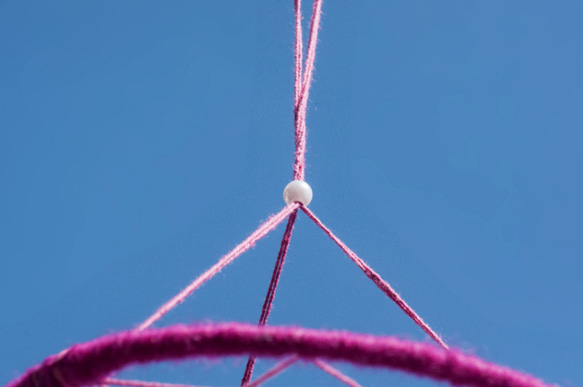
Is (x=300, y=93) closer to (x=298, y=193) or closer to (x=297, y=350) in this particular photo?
(x=298, y=193)

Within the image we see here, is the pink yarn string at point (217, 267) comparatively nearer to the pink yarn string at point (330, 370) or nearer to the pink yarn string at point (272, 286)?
the pink yarn string at point (272, 286)

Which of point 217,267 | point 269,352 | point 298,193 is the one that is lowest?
point 269,352

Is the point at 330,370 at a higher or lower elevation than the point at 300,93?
lower

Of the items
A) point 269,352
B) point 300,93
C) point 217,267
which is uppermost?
point 300,93

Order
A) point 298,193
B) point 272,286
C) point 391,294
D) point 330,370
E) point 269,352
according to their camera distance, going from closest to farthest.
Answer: point 269,352
point 330,370
point 391,294
point 272,286
point 298,193

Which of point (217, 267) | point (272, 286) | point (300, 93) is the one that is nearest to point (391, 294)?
point (272, 286)

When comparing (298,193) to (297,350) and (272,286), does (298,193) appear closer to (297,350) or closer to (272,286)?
(272,286)

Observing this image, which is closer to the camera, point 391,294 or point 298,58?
point 391,294

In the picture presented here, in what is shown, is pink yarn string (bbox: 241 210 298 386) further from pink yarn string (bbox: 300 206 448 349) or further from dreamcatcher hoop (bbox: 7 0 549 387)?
dreamcatcher hoop (bbox: 7 0 549 387)

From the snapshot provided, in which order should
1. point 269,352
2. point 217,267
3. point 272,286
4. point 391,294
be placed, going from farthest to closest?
point 272,286 < point 391,294 < point 217,267 < point 269,352

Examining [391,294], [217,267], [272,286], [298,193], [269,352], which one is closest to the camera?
[269,352]
